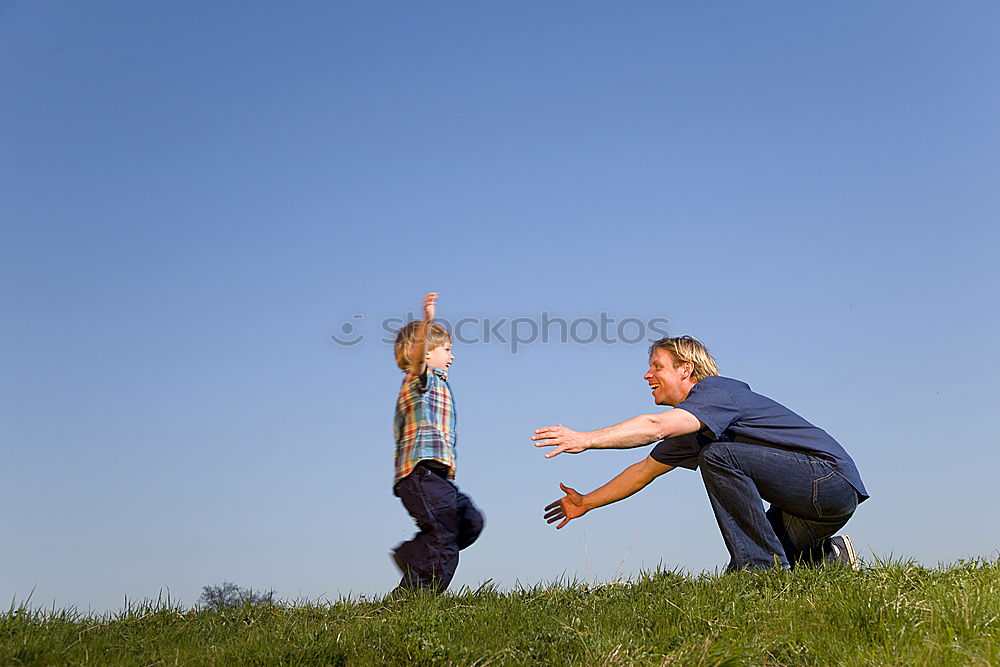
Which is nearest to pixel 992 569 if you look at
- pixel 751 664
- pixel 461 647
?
pixel 751 664

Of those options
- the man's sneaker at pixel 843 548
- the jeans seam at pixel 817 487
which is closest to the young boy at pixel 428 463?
the jeans seam at pixel 817 487

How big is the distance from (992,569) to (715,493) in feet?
5.87

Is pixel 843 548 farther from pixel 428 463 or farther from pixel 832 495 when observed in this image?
pixel 428 463

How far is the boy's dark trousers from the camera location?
7074 mm

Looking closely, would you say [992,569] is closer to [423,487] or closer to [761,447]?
[761,447]

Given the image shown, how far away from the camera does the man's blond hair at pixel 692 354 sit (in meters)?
7.33

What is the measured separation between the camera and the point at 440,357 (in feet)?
24.7

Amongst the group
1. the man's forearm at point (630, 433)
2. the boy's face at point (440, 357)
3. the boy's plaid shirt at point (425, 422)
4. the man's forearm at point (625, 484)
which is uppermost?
the boy's face at point (440, 357)

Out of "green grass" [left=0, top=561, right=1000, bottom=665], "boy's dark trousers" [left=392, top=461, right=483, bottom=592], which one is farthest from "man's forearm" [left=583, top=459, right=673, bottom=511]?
"green grass" [left=0, top=561, right=1000, bottom=665]

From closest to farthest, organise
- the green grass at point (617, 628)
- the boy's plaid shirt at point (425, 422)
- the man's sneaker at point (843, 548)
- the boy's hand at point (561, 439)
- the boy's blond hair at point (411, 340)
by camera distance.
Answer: the green grass at point (617, 628) → the boy's hand at point (561, 439) → the man's sneaker at point (843, 548) → the boy's plaid shirt at point (425, 422) → the boy's blond hair at point (411, 340)

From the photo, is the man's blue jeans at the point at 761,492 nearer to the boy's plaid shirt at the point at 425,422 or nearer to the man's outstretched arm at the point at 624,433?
the man's outstretched arm at the point at 624,433

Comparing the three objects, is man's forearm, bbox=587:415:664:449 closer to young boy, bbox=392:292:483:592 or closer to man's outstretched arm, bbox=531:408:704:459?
man's outstretched arm, bbox=531:408:704:459

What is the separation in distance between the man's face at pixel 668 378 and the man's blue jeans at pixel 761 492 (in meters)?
0.79

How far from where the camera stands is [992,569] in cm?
580
